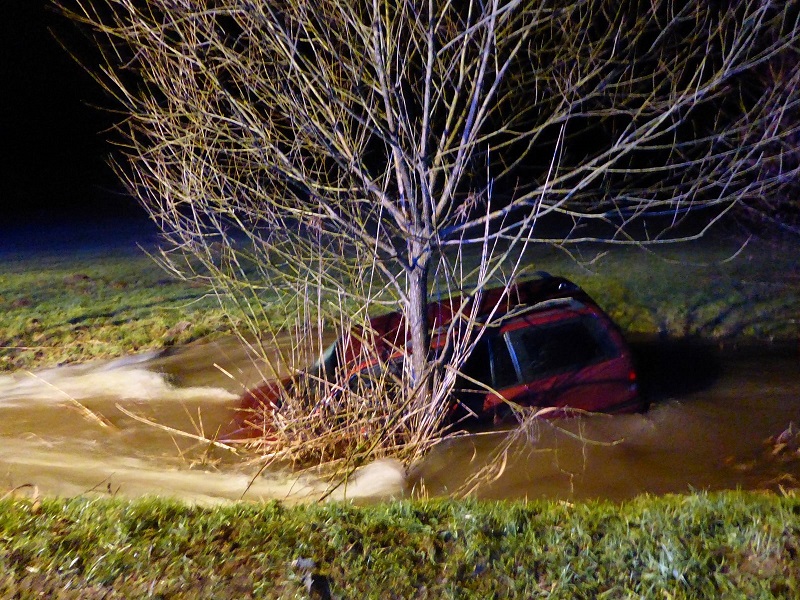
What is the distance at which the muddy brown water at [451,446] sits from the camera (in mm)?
5883

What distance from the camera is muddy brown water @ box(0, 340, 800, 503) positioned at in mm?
5883

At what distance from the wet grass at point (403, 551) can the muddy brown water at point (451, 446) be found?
106cm

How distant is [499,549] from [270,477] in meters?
2.77

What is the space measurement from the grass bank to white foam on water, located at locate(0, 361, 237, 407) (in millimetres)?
506

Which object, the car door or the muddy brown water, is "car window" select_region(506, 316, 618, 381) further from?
the muddy brown water

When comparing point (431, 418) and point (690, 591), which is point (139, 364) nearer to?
point (431, 418)

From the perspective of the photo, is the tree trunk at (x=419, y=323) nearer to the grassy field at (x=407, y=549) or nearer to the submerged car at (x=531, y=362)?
the submerged car at (x=531, y=362)

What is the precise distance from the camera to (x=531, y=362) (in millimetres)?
6629

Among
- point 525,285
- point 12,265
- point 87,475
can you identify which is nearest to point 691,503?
point 525,285

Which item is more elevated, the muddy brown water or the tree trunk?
the tree trunk

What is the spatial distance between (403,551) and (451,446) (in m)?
2.54

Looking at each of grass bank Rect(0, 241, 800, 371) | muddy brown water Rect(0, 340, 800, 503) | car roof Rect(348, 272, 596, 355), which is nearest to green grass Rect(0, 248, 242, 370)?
grass bank Rect(0, 241, 800, 371)

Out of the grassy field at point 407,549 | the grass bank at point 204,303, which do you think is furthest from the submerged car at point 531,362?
the grassy field at point 407,549

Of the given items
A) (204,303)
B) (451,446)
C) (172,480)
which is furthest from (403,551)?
(204,303)
